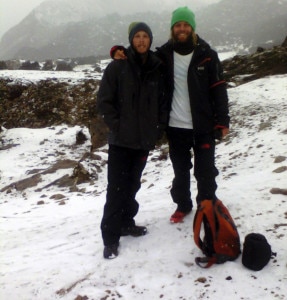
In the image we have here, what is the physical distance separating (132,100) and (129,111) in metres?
0.12

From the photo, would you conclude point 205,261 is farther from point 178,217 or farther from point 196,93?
point 196,93

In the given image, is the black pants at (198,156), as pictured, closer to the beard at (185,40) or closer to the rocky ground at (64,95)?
the beard at (185,40)

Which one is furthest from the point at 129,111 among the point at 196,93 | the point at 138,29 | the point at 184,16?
the point at 184,16

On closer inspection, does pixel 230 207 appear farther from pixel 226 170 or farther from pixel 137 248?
pixel 226 170

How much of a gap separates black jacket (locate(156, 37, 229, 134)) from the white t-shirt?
2.3 inches

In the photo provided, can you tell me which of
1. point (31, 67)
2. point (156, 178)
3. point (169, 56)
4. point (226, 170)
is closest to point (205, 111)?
point (169, 56)

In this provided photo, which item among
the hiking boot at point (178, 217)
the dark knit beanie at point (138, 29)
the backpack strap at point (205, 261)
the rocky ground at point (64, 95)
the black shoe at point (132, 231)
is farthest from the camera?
the rocky ground at point (64, 95)

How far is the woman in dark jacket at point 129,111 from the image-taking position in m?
4.09

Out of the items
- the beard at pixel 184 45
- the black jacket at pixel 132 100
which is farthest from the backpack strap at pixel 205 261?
the beard at pixel 184 45

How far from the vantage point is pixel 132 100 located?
4.14 meters

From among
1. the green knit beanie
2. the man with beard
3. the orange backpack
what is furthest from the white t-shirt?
the orange backpack

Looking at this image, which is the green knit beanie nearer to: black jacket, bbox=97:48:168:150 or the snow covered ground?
black jacket, bbox=97:48:168:150

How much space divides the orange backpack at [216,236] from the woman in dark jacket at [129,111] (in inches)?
37.4

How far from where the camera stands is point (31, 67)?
205 feet
